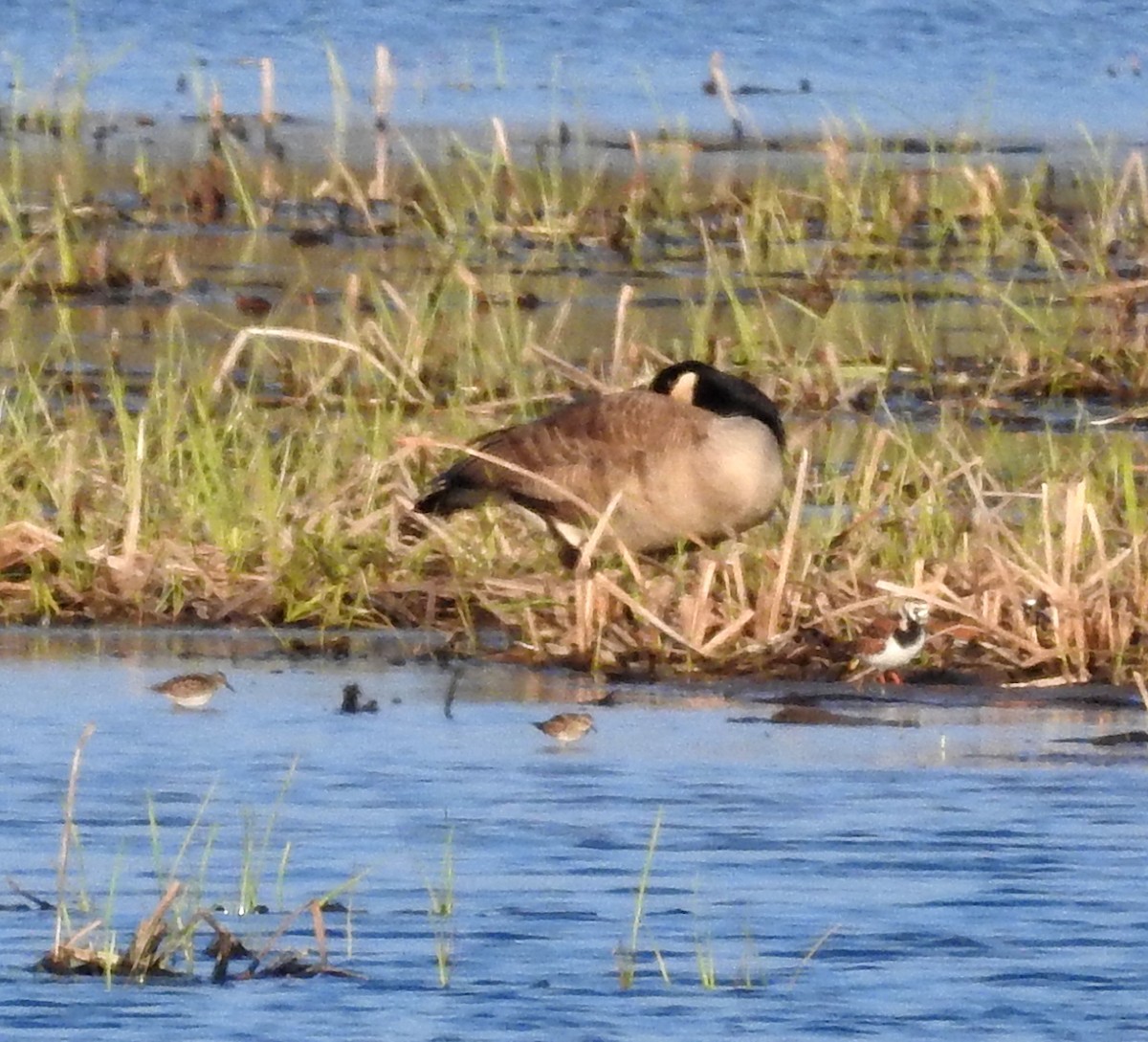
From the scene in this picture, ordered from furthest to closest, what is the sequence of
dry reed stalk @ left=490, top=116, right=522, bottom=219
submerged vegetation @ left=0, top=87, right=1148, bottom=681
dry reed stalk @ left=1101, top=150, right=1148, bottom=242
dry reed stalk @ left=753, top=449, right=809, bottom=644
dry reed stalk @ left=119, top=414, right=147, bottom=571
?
dry reed stalk @ left=490, top=116, right=522, bottom=219, dry reed stalk @ left=1101, top=150, right=1148, bottom=242, dry reed stalk @ left=119, top=414, right=147, bottom=571, submerged vegetation @ left=0, top=87, right=1148, bottom=681, dry reed stalk @ left=753, top=449, right=809, bottom=644

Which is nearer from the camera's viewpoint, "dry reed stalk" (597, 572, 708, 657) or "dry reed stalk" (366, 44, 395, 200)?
"dry reed stalk" (597, 572, 708, 657)

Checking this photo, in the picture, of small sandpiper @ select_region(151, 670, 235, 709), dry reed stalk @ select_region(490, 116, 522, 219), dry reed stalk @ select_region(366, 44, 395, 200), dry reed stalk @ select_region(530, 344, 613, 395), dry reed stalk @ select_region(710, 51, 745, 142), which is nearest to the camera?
small sandpiper @ select_region(151, 670, 235, 709)

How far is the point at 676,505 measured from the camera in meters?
10.5

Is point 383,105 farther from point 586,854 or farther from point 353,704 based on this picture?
point 586,854

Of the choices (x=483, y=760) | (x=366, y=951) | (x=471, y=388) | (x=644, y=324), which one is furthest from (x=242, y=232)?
(x=366, y=951)

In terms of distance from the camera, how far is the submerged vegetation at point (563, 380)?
32.6 ft

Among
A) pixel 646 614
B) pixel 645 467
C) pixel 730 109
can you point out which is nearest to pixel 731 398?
pixel 645 467

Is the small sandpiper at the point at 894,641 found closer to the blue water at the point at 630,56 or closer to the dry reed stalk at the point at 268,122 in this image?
the dry reed stalk at the point at 268,122

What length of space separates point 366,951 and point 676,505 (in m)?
3.65

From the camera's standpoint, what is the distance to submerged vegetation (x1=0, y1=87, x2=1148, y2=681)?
9922 mm

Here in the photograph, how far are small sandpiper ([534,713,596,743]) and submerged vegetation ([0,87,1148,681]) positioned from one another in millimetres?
702

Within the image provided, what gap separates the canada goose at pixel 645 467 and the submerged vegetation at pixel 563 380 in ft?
0.44

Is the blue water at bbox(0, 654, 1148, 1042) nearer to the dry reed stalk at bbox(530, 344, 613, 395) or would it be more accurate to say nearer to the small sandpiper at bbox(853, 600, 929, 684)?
the small sandpiper at bbox(853, 600, 929, 684)

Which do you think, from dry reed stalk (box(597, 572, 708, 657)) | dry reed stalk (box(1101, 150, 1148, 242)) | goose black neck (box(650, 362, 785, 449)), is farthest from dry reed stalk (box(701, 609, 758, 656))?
dry reed stalk (box(1101, 150, 1148, 242))
